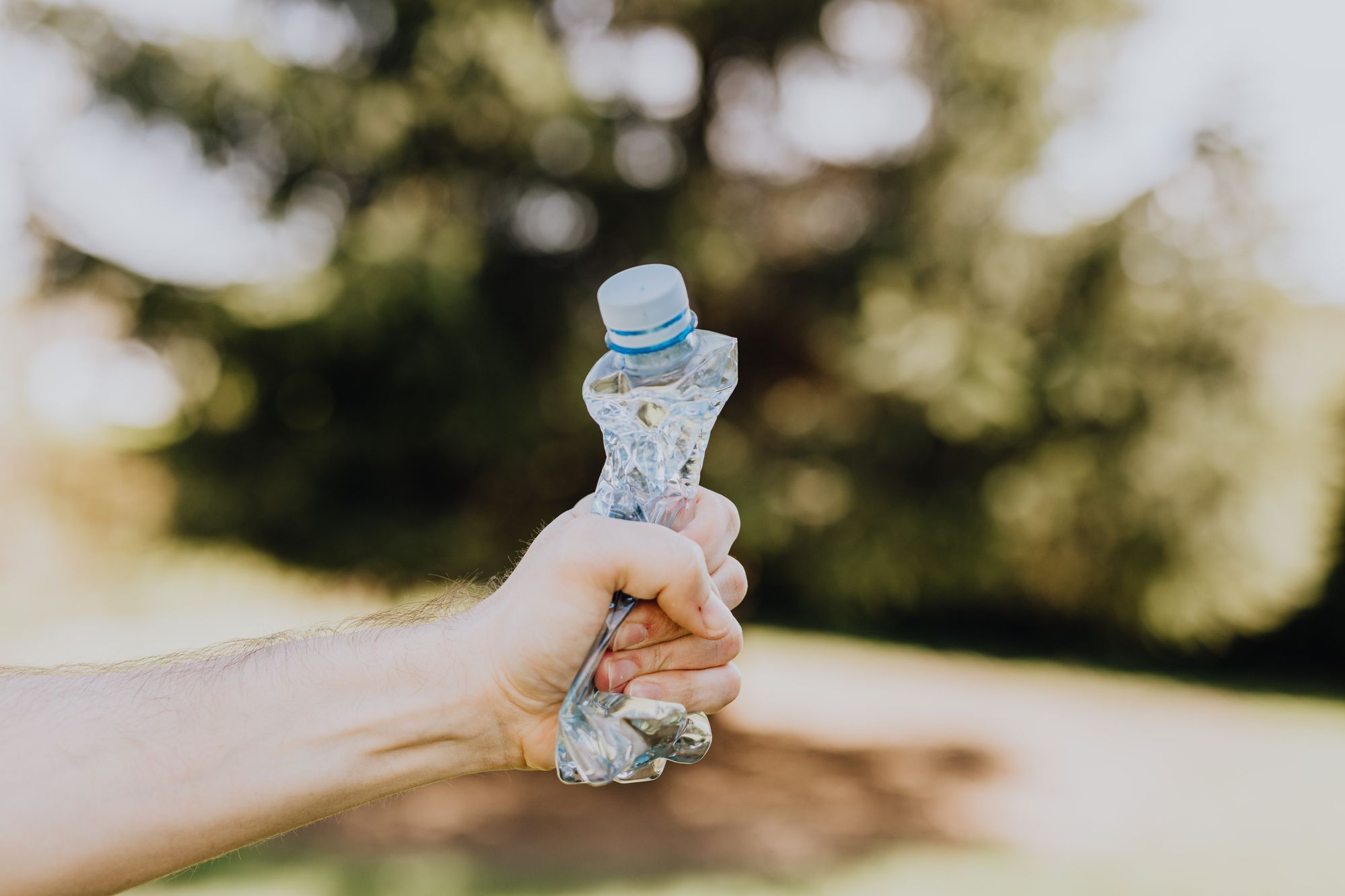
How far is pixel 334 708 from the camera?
167cm

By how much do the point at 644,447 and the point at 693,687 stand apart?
0.47 metres

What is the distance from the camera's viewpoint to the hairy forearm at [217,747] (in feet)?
5.01

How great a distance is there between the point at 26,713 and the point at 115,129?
5.14 meters

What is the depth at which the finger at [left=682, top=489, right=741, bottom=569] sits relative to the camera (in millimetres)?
1711

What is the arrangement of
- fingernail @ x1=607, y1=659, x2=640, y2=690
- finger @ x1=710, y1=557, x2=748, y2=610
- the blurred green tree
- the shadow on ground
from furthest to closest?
1. the shadow on ground
2. the blurred green tree
3. finger @ x1=710, y1=557, x2=748, y2=610
4. fingernail @ x1=607, y1=659, x2=640, y2=690

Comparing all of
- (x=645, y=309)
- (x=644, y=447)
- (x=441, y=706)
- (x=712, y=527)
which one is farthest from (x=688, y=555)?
(x=441, y=706)

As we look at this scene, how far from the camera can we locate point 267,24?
5.54 metres

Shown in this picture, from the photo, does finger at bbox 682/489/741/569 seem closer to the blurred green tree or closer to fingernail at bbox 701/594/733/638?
fingernail at bbox 701/594/733/638

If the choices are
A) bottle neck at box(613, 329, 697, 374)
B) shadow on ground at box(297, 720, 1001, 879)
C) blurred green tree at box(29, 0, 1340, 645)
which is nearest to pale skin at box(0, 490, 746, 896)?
bottle neck at box(613, 329, 697, 374)

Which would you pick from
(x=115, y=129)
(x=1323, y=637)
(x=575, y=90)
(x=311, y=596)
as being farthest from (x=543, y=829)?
(x=1323, y=637)

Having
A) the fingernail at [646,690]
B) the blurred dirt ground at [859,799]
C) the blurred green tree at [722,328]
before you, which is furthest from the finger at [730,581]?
the blurred dirt ground at [859,799]

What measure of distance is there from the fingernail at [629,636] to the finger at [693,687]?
0.28ft

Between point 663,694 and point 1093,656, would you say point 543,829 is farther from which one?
point 1093,656

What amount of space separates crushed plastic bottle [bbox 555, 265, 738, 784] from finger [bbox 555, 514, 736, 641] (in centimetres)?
8
